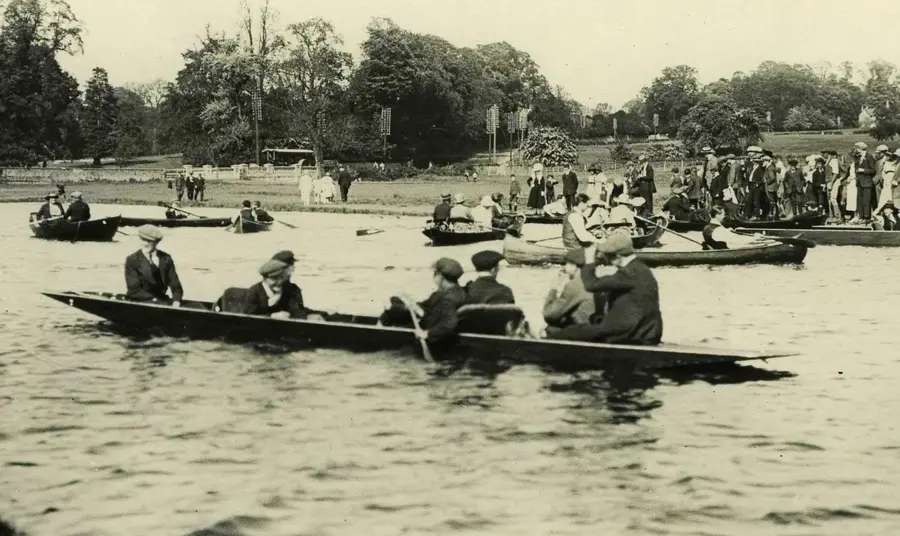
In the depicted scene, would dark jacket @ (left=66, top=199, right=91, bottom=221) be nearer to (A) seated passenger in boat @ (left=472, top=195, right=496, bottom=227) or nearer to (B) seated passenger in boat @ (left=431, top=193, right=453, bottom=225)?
(B) seated passenger in boat @ (left=431, top=193, right=453, bottom=225)

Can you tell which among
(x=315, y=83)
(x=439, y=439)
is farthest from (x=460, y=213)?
(x=315, y=83)

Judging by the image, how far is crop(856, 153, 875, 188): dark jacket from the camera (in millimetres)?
23828

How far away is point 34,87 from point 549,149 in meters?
34.2

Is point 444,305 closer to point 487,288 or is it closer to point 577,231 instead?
point 487,288

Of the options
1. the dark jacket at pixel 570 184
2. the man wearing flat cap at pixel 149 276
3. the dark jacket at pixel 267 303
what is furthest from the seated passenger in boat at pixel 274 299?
the dark jacket at pixel 570 184

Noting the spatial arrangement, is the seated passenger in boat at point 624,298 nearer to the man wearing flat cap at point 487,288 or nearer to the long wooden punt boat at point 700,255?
the man wearing flat cap at point 487,288

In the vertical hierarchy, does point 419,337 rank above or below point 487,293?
below

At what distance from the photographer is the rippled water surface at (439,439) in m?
7.20

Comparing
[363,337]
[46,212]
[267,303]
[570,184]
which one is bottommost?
[363,337]

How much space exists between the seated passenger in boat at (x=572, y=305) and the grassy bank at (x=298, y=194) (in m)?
24.2

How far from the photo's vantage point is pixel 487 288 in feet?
37.1

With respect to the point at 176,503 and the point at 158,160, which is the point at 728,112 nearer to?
the point at 158,160

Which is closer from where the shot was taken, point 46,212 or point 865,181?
point 865,181

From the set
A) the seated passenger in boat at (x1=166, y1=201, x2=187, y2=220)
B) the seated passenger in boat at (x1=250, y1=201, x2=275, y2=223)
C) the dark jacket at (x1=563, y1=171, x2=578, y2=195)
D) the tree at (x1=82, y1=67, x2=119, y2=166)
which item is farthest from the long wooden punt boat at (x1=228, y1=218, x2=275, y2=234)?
the tree at (x1=82, y1=67, x2=119, y2=166)
